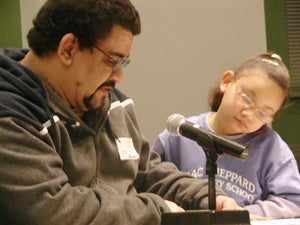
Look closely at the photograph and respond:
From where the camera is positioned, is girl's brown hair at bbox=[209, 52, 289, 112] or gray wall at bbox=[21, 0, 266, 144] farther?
gray wall at bbox=[21, 0, 266, 144]

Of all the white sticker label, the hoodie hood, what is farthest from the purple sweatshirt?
the hoodie hood

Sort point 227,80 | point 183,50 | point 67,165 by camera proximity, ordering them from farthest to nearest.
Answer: point 183,50
point 227,80
point 67,165

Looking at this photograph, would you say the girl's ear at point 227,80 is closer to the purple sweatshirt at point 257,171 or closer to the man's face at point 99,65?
the purple sweatshirt at point 257,171

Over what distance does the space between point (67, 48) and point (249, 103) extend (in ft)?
2.82

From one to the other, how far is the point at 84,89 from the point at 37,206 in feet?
1.40

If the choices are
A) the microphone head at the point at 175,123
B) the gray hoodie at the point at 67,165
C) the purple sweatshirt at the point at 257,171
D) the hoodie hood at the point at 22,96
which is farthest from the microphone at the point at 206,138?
the purple sweatshirt at the point at 257,171

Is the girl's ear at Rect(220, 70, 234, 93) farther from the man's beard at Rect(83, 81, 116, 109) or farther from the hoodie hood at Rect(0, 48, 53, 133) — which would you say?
the hoodie hood at Rect(0, 48, 53, 133)

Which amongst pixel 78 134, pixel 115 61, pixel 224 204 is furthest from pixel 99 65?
pixel 224 204

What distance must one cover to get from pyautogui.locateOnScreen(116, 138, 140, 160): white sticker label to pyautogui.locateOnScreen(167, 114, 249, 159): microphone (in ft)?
0.85

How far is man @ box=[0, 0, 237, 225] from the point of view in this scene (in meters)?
1.13

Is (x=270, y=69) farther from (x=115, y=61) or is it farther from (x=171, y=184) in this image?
(x=115, y=61)

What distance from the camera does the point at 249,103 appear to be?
1.95m

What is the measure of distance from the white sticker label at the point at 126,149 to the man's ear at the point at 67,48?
1.02ft

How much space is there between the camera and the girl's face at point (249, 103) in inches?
76.3
